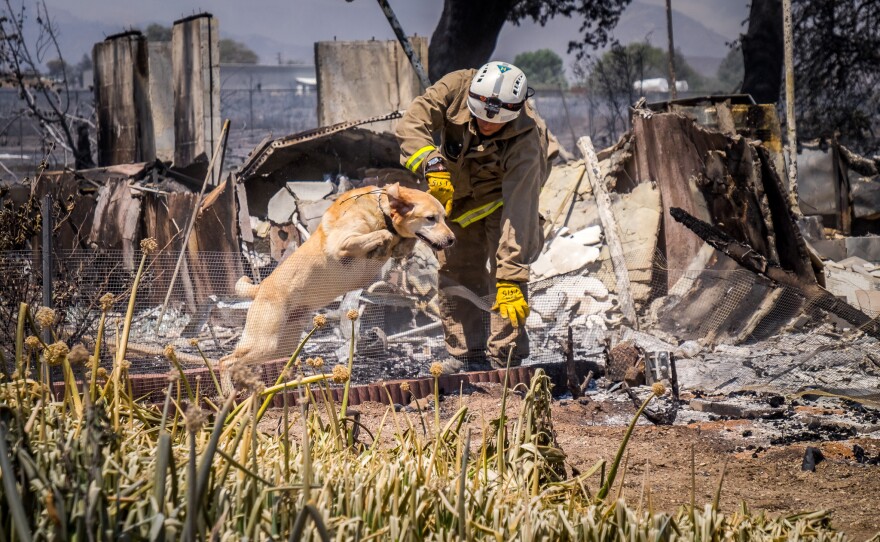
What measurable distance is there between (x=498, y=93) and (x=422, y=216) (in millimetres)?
985

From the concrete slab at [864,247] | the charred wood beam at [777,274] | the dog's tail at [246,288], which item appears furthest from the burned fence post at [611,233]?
the concrete slab at [864,247]

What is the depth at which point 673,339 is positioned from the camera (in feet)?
24.8

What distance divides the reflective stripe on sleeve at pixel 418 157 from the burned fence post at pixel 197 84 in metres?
7.83

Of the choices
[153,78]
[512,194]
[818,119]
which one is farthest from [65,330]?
[818,119]

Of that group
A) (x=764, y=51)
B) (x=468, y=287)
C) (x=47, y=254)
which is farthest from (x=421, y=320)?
(x=764, y=51)

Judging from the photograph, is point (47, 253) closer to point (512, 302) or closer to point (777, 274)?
point (512, 302)

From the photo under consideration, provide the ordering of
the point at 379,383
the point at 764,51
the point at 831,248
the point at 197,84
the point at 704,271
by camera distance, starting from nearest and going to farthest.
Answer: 1. the point at 379,383
2. the point at 704,271
3. the point at 831,248
4. the point at 197,84
5. the point at 764,51

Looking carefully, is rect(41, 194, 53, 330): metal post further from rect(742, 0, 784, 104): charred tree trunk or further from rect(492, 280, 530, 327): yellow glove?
rect(742, 0, 784, 104): charred tree trunk

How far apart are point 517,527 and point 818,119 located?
18477mm

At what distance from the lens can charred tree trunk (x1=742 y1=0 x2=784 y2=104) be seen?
16.5m

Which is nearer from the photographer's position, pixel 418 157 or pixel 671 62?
pixel 418 157

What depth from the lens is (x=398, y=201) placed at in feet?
20.1

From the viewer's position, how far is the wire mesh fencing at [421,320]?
5.75 metres

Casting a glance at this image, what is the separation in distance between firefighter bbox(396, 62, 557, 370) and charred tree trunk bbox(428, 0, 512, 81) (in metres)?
9.13
